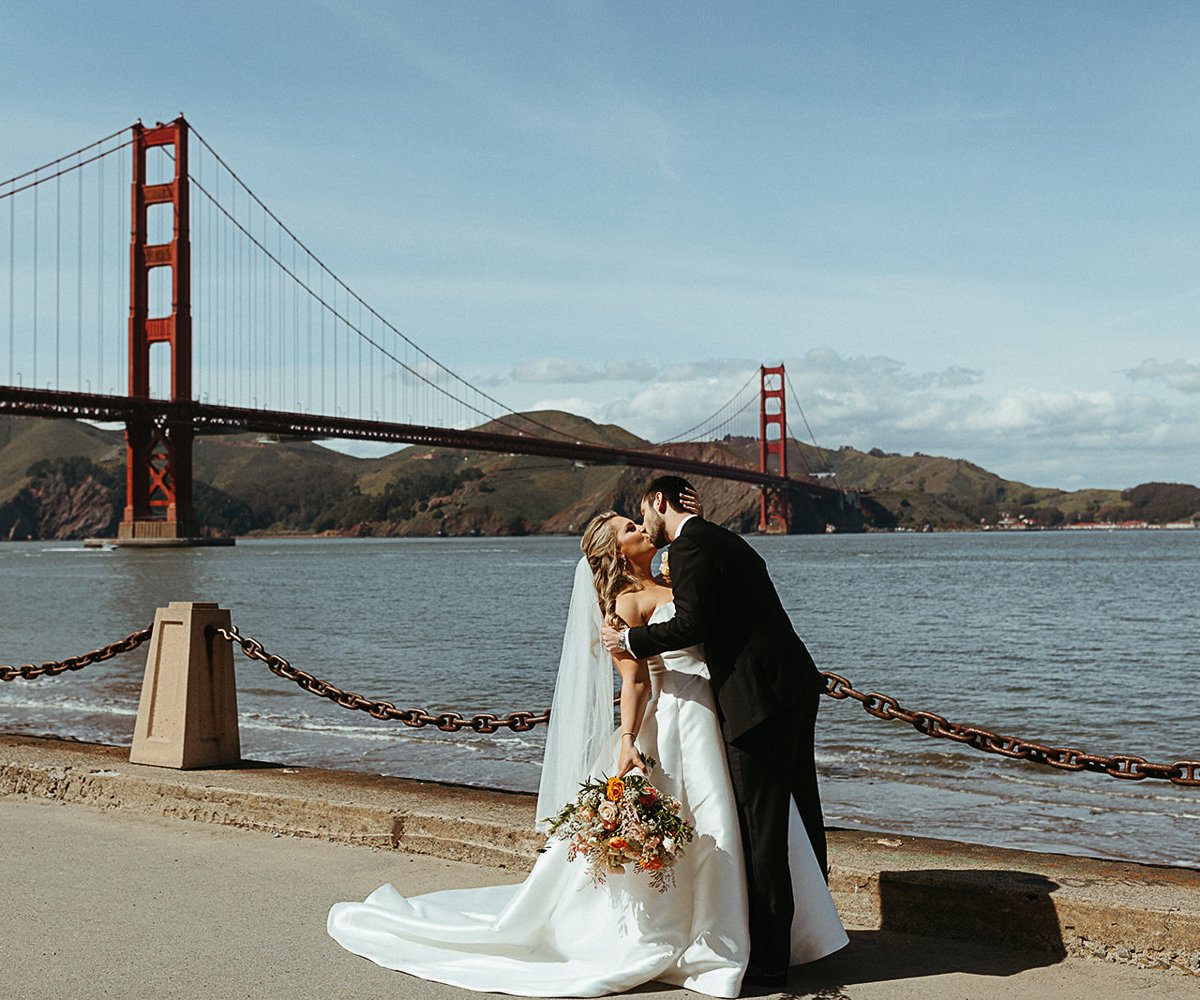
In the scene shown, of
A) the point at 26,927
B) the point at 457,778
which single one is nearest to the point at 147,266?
the point at 457,778

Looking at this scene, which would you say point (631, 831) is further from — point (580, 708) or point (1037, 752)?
point (1037, 752)

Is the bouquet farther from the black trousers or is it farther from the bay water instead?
the bay water

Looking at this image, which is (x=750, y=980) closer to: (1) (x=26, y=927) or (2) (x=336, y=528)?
(1) (x=26, y=927)

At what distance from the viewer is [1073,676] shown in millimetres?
18062

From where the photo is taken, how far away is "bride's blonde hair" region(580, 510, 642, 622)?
407 cm

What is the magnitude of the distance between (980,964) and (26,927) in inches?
110

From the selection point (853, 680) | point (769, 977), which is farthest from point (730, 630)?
point (853, 680)

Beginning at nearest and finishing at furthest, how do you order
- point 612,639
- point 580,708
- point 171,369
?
point 612,639 < point 580,708 < point 171,369

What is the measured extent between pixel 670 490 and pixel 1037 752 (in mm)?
1795

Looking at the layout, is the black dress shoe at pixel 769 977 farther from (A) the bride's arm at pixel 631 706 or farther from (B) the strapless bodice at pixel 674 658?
(B) the strapless bodice at pixel 674 658

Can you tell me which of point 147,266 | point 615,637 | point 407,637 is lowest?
point 407,637

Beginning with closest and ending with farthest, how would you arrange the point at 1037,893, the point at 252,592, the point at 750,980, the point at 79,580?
the point at 750,980, the point at 1037,893, the point at 252,592, the point at 79,580

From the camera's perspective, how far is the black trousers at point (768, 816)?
3.80 m

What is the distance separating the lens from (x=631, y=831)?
12.4 feet
